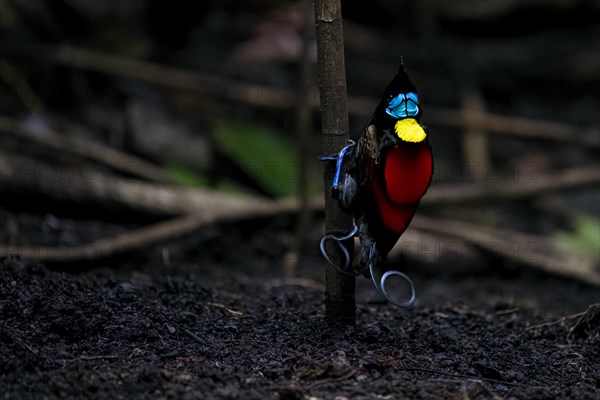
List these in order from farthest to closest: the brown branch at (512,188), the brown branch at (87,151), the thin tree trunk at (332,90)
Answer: the brown branch at (512,188)
the brown branch at (87,151)
the thin tree trunk at (332,90)

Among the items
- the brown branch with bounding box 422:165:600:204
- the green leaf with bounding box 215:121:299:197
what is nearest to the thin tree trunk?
the brown branch with bounding box 422:165:600:204

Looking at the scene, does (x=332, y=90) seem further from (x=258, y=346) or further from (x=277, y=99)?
(x=277, y=99)

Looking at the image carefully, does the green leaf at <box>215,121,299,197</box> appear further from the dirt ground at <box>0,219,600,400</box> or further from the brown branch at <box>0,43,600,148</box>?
the dirt ground at <box>0,219,600,400</box>

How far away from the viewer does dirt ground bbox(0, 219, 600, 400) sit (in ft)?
8.55

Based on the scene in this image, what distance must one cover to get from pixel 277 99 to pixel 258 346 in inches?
198

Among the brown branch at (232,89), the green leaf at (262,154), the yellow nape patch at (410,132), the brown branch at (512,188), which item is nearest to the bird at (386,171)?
the yellow nape patch at (410,132)

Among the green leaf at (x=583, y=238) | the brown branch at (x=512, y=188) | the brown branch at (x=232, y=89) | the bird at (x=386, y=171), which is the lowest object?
the green leaf at (x=583, y=238)

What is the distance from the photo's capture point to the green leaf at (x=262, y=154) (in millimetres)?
7266

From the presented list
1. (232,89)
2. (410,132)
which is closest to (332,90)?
(410,132)

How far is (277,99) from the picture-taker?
785cm

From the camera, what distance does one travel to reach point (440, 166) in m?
8.77

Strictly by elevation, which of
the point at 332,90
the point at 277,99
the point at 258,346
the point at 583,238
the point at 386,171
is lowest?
the point at 583,238

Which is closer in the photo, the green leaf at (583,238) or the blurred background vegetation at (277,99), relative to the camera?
the blurred background vegetation at (277,99)

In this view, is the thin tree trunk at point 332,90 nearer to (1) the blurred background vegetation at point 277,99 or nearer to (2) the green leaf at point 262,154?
(1) the blurred background vegetation at point 277,99
